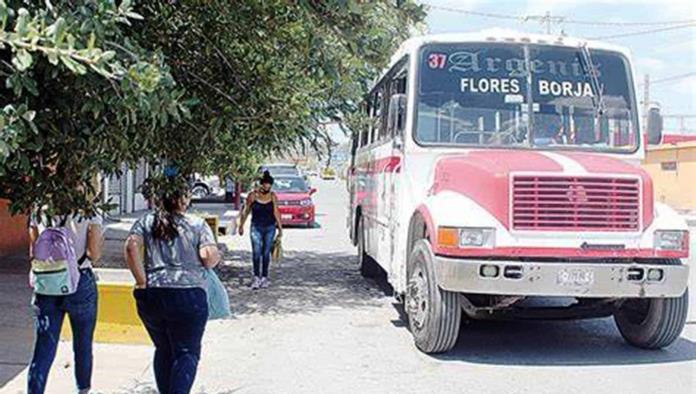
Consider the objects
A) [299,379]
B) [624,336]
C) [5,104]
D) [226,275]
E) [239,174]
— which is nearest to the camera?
[5,104]

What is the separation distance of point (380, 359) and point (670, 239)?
108 inches

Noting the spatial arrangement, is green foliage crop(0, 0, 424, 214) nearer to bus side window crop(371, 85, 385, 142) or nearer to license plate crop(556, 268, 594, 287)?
license plate crop(556, 268, 594, 287)

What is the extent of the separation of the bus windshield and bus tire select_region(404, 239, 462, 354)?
1342 mm

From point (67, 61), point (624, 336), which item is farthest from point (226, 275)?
point (67, 61)

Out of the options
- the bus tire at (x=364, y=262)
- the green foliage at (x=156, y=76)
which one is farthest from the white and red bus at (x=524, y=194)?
the bus tire at (x=364, y=262)

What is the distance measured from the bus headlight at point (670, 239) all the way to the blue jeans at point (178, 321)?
13.3 ft

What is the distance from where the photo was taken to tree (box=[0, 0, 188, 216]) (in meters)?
2.37

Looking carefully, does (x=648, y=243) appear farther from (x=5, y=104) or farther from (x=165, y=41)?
(x=5, y=104)

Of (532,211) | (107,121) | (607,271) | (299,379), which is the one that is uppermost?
(107,121)

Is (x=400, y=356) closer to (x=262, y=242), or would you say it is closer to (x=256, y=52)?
(x=256, y=52)

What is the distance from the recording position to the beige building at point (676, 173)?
124 ft

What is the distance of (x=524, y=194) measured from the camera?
22.6 feet

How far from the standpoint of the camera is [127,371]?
6.62 metres

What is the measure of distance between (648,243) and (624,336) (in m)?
1.42
